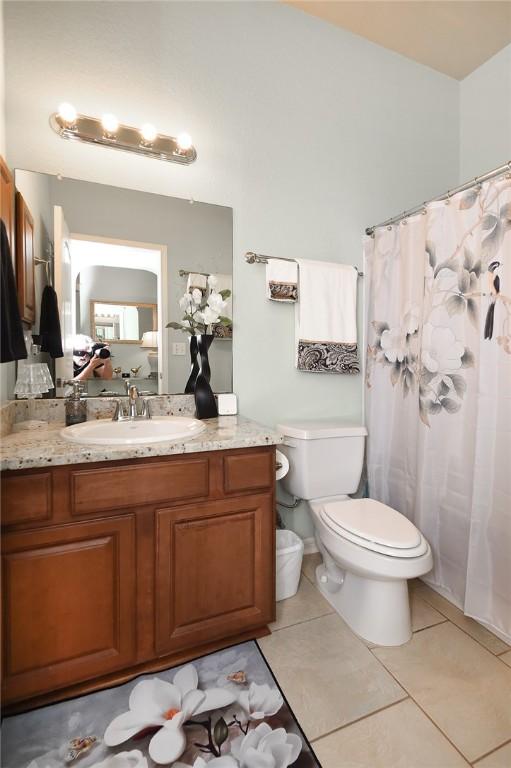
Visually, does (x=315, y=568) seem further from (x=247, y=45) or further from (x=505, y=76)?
(x=505, y=76)

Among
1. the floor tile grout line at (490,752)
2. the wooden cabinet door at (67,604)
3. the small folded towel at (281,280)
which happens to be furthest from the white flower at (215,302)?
the floor tile grout line at (490,752)

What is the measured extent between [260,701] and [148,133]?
7.34 feet

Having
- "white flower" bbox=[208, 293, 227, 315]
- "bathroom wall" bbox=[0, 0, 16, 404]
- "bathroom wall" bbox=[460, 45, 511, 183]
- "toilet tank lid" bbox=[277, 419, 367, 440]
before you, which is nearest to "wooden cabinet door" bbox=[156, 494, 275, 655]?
"toilet tank lid" bbox=[277, 419, 367, 440]

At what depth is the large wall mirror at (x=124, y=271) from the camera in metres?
1.55

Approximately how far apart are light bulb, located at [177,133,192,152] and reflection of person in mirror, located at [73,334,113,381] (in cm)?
98

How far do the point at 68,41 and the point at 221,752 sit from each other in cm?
264

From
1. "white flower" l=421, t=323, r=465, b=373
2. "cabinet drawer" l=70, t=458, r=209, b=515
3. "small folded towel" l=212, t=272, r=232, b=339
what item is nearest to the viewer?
"cabinet drawer" l=70, t=458, r=209, b=515

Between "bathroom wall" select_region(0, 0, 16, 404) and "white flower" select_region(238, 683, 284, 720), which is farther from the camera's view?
"bathroom wall" select_region(0, 0, 16, 404)

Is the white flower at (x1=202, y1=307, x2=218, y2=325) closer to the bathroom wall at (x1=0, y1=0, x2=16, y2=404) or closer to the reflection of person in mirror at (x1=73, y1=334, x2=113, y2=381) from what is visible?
the reflection of person in mirror at (x1=73, y1=334, x2=113, y2=381)

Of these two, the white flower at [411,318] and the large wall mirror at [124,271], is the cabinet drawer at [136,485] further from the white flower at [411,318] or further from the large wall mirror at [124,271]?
the white flower at [411,318]

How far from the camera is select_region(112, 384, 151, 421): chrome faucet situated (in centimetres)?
153

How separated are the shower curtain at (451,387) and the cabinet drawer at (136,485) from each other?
3.66 feet

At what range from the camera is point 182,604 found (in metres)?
1.29

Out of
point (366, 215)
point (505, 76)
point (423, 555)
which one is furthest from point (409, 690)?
point (505, 76)
